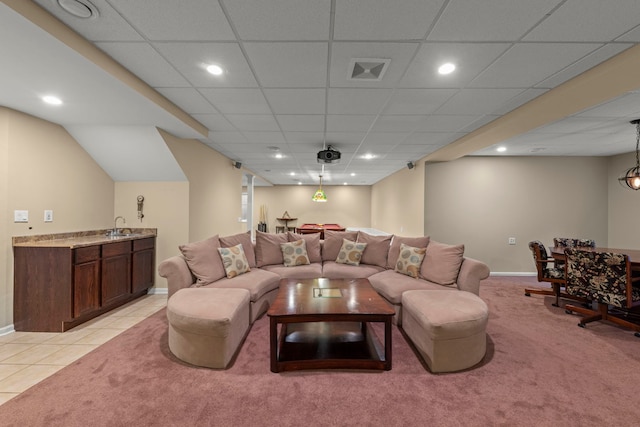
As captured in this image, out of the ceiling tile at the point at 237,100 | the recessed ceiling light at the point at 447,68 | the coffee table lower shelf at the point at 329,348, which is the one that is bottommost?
the coffee table lower shelf at the point at 329,348

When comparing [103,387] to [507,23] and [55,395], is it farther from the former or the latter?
[507,23]

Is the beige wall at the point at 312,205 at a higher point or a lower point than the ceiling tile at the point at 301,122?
lower

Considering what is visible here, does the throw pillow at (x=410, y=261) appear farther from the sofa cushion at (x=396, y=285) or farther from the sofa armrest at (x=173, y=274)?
the sofa armrest at (x=173, y=274)

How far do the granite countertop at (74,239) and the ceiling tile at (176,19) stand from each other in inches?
99.4

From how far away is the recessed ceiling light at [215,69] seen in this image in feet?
7.52

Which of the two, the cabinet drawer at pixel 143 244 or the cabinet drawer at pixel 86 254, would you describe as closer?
the cabinet drawer at pixel 86 254

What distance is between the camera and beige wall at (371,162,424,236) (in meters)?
5.95

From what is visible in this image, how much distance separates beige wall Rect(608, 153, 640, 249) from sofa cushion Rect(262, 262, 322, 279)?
610cm

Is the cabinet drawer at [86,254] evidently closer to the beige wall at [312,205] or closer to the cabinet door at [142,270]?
the cabinet door at [142,270]

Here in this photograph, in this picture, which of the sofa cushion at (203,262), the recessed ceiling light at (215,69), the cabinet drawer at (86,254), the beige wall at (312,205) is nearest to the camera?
the recessed ceiling light at (215,69)

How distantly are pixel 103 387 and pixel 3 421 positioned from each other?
0.48 metres

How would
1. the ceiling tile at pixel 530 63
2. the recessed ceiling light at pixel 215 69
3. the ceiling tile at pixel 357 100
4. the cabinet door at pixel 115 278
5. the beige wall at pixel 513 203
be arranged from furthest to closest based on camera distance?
1. the beige wall at pixel 513 203
2. the cabinet door at pixel 115 278
3. the ceiling tile at pixel 357 100
4. the recessed ceiling light at pixel 215 69
5. the ceiling tile at pixel 530 63

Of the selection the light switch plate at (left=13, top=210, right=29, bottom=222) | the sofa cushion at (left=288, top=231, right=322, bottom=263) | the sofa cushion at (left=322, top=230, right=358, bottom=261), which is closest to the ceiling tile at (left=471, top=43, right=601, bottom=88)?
the sofa cushion at (left=322, top=230, right=358, bottom=261)

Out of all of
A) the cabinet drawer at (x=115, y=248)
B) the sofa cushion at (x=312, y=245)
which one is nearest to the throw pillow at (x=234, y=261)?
the sofa cushion at (x=312, y=245)
